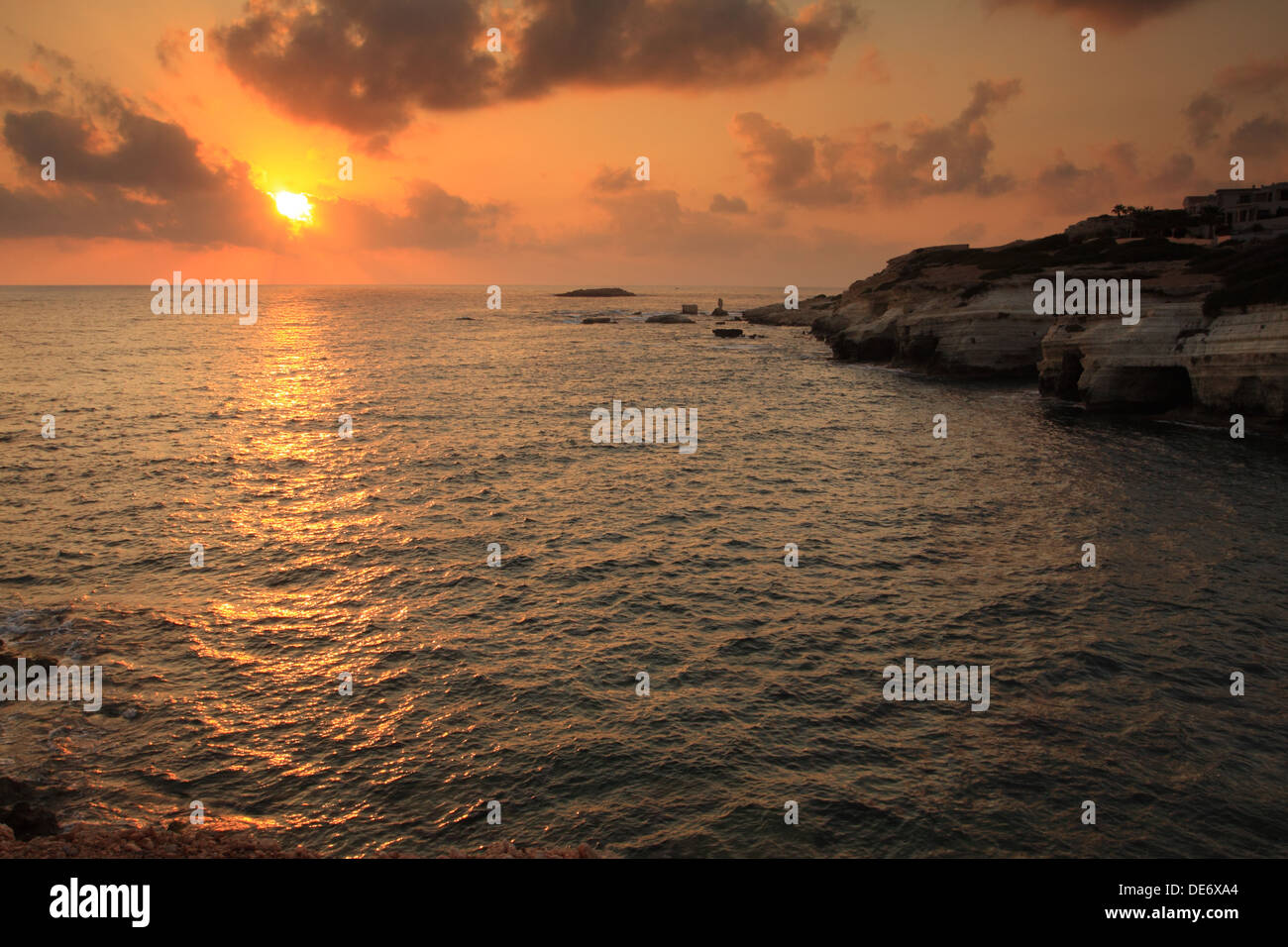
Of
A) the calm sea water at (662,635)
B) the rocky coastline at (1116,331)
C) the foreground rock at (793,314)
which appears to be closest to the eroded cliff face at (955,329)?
the rocky coastline at (1116,331)

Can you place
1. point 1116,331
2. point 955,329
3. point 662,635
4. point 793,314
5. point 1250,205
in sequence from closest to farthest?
point 662,635 → point 1116,331 → point 955,329 → point 1250,205 → point 793,314

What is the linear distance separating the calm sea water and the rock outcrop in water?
211 inches

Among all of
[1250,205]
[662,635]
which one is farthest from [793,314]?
[662,635]

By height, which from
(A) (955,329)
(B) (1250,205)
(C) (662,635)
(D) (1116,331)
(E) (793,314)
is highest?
(B) (1250,205)

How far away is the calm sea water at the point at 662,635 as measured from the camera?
15008mm

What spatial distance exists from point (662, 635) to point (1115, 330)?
47425 mm

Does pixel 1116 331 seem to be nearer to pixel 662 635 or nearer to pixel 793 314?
pixel 662 635

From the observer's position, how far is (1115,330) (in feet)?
178

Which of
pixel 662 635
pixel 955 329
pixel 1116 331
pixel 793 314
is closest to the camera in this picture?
pixel 662 635

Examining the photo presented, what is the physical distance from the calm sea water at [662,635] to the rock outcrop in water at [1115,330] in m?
5.37

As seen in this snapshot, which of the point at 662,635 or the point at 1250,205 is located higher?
the point at 1250,205

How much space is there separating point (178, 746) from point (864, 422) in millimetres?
47681

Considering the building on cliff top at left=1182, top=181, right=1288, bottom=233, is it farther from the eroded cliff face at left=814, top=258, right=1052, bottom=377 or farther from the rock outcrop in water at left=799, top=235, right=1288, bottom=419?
the eroded cliff face at left=814, top=258, right=1052, bottom=377
